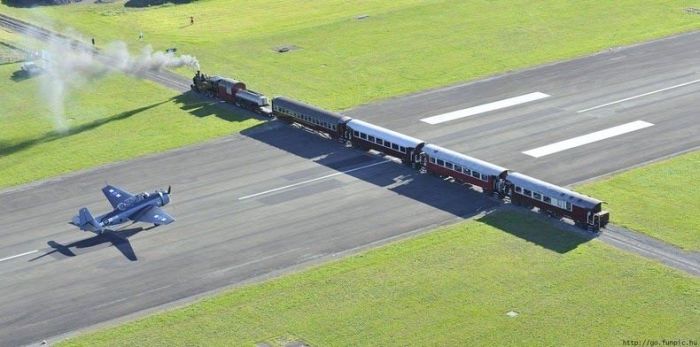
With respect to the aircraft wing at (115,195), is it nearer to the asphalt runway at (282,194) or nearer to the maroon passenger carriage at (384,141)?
the asphalt runway at (282,194)

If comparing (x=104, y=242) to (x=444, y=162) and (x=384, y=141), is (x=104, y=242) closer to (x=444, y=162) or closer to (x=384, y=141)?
(x=384, y=141)

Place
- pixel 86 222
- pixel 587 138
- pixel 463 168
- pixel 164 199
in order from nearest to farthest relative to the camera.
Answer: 1. pixel 86 222
2. pixel 164 199
3. pixel 463 168
4. pixel 587 138

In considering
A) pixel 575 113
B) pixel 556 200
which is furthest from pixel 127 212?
pixel 575 113

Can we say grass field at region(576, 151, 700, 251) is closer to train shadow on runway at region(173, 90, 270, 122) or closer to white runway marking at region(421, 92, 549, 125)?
white runway marking at region(421, 92, 549, 125)

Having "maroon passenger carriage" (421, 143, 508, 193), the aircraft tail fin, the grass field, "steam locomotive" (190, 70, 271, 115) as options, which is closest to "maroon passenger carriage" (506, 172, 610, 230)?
"maroon passenger carriage" (421, 143, 508, 193)

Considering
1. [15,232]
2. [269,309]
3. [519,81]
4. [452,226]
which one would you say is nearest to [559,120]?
[519,81]
